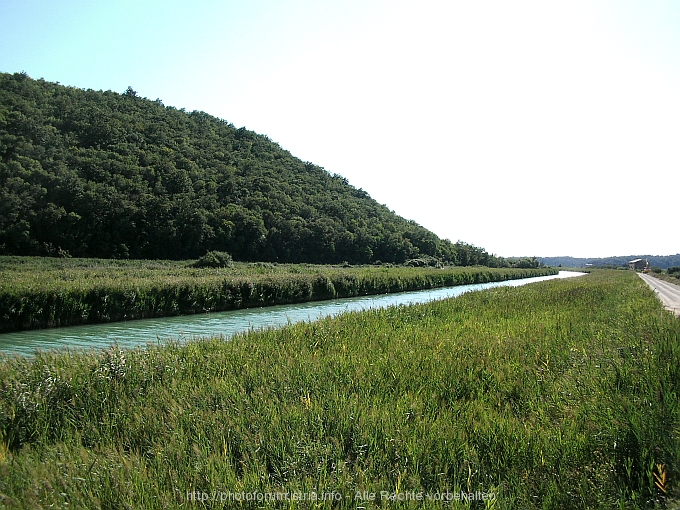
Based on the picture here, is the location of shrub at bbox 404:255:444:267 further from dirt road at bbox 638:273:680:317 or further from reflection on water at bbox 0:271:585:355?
reflection on water at bbox 0:271:585:355

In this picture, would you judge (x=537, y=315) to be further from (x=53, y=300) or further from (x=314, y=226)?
(x=314, y=226)

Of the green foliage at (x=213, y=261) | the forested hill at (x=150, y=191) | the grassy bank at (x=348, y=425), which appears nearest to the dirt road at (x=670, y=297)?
the grassy bank at (x=348, y=425)

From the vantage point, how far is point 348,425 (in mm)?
4793

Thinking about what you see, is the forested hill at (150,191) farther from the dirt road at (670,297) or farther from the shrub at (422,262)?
the dirt road at (670,297)

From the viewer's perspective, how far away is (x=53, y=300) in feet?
56.3

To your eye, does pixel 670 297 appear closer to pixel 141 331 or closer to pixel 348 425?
pixel 348 425

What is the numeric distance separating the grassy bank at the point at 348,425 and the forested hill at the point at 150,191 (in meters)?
46.4

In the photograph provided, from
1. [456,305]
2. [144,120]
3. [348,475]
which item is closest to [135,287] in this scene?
[456,305]

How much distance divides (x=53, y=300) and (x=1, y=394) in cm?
1322

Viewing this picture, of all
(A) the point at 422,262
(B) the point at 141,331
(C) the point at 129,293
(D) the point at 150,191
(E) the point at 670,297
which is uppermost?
(D) the point at 150,191

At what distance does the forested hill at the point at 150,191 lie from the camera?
152 ft

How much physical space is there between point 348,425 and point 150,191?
189 ft

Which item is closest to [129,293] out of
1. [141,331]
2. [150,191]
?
[141,331]

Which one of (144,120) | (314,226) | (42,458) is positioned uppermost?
(144,120)
